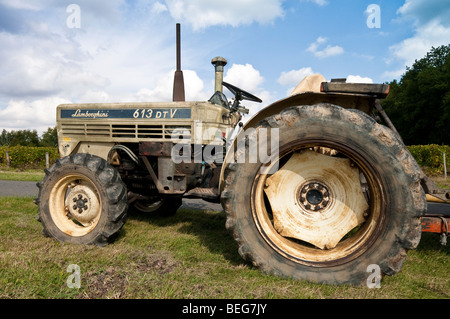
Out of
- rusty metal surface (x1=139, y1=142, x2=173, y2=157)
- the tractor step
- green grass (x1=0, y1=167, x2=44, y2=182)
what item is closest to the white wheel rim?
rusty metal surface (x1=139, y1=142, x2=173, y2=157)

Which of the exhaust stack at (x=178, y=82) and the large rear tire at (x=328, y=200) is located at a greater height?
the exhaust stack at (x=178, y=82)

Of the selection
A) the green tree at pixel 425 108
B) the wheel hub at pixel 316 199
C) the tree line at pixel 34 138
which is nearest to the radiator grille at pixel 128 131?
the wheel hub at pixel 316 199

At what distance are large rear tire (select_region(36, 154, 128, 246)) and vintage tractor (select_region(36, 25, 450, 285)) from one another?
1cm

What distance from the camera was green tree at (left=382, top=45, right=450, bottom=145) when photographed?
26750mm

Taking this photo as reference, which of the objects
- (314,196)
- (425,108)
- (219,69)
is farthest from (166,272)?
(425,108)

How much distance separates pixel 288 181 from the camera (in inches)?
101

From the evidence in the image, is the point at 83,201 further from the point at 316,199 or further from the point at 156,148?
the point at 316,199

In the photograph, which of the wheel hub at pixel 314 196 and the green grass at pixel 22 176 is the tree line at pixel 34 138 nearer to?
the green grass at pixel 22 176

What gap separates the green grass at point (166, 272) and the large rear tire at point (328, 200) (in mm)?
183

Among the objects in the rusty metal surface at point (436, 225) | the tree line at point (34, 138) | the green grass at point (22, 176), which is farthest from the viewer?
the tree line at point (34, 138)

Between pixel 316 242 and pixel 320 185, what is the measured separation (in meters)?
0.47

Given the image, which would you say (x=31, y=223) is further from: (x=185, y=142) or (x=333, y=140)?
(x=333, y=140)

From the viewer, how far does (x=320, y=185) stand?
2.52 meters

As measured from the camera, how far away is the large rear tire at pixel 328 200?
6.93 ft
